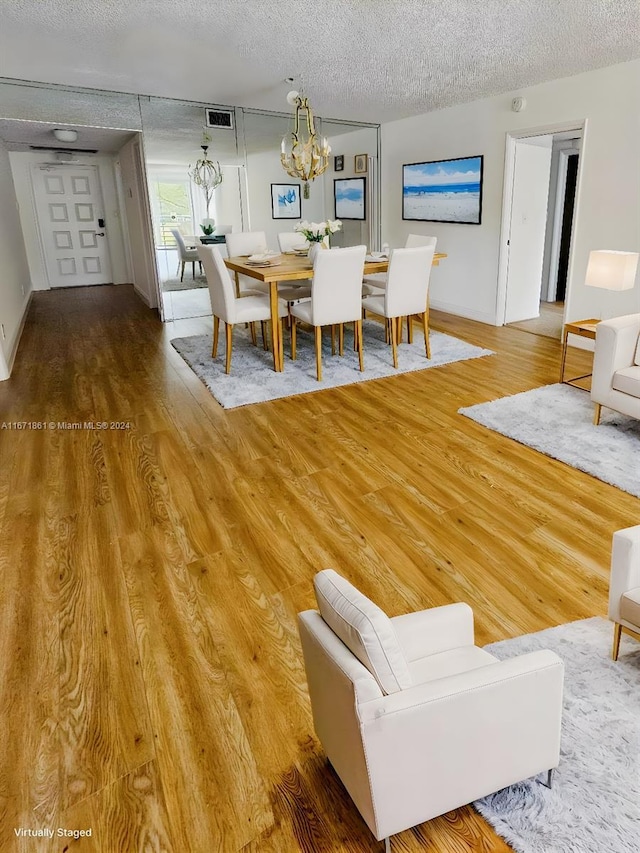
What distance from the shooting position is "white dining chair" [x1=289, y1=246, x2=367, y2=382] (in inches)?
175

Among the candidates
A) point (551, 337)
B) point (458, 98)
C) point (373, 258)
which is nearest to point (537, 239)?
point (551, 337)

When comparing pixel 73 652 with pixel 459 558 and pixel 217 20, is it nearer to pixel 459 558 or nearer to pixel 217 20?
pixel 459 558

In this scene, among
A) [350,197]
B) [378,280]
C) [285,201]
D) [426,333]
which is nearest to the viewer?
[426,333]

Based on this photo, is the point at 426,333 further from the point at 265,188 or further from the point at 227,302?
the point at 265,188

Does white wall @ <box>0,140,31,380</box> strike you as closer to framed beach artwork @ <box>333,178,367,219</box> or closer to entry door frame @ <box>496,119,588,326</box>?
framed beach artwork @ <box>333,178,367,219</box>

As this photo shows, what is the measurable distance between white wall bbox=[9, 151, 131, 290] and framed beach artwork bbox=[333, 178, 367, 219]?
4.47 m

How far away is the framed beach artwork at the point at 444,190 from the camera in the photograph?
641 centimetres

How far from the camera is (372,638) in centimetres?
115

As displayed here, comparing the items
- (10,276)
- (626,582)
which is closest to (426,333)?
(626,582)

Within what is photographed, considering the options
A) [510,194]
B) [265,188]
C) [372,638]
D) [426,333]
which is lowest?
[426,333]

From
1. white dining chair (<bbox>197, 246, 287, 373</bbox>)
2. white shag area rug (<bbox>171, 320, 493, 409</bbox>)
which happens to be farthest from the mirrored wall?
white dining chair (<bbox>197, 246, 287, 373</bbox>)

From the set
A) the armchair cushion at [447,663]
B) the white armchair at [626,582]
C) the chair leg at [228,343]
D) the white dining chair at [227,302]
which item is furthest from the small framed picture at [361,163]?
the armchair cushion at [447,663]

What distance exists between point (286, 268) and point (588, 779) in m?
4.08

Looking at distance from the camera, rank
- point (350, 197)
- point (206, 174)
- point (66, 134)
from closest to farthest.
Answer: point (206, 174) → point (66, 134) → point (350, 197)
